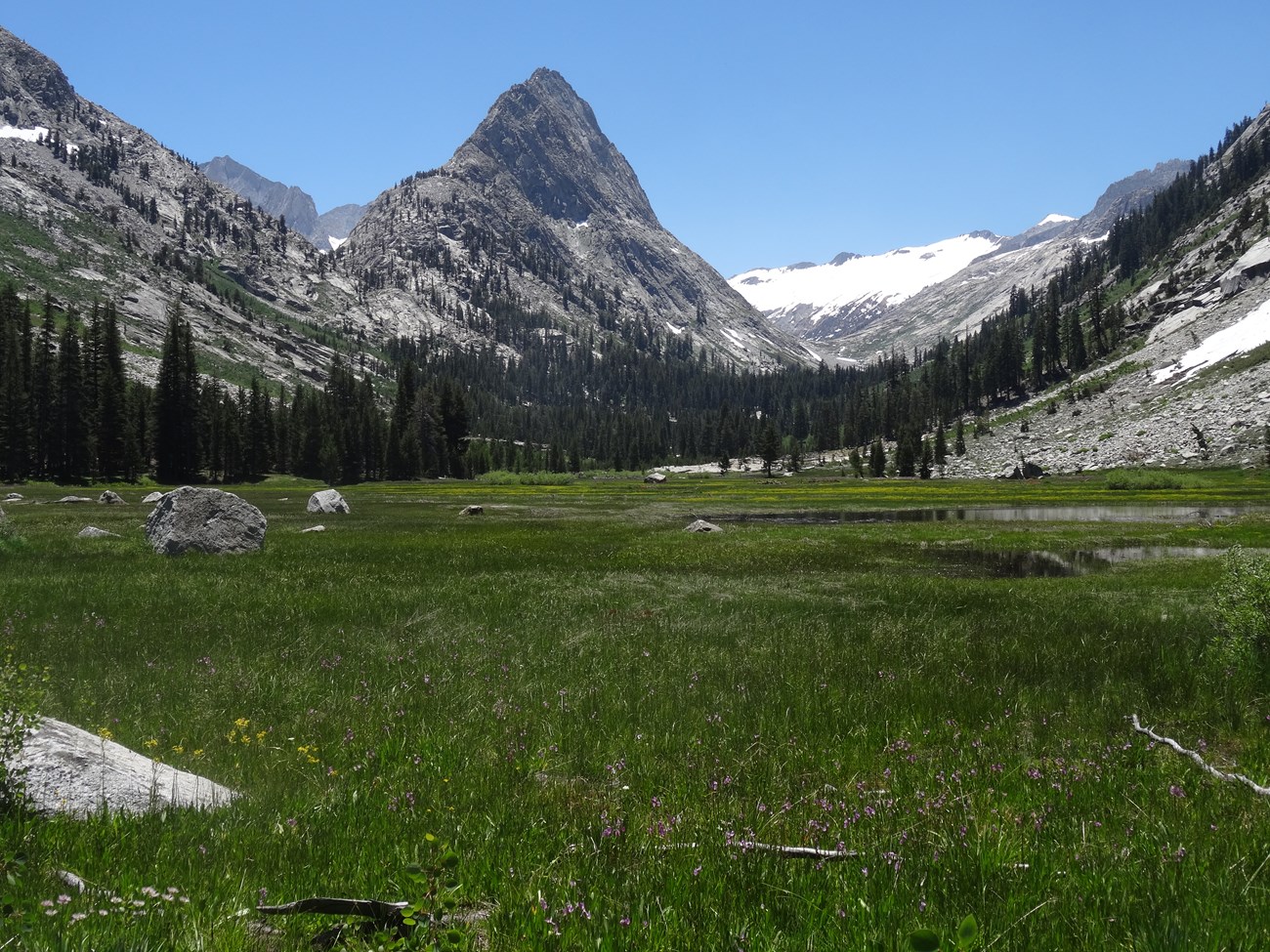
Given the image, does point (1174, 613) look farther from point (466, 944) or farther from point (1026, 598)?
point (466, 944)

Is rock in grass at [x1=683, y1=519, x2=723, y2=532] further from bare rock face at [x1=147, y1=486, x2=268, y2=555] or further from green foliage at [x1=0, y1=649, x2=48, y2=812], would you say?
green foliage at [x1=0, y1=649, x2=48, y2=812]

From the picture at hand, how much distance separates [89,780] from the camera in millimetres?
5648

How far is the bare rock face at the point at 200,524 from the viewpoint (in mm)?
26828

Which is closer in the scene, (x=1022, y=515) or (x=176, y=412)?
(x=1022, y=515)

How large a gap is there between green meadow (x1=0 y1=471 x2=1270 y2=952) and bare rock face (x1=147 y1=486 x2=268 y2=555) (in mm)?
4851

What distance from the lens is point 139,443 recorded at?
115m

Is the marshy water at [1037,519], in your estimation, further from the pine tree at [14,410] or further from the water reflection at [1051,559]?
the pine tree at [14,410]

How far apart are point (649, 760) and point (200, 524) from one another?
27.0 metres

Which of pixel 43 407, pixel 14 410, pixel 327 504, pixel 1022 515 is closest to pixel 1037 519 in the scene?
pixel 1022 515

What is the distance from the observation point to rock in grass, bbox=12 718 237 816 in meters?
5.46

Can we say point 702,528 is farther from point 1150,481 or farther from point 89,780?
point 1150,481

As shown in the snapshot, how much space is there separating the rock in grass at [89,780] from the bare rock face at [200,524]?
24035 millimetres

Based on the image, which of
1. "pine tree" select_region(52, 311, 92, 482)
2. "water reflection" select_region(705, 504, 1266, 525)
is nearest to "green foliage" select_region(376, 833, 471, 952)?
"water reflection" select_region(705, 504, 1266, 525)

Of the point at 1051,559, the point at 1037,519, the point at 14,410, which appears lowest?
the point at 1051,559
